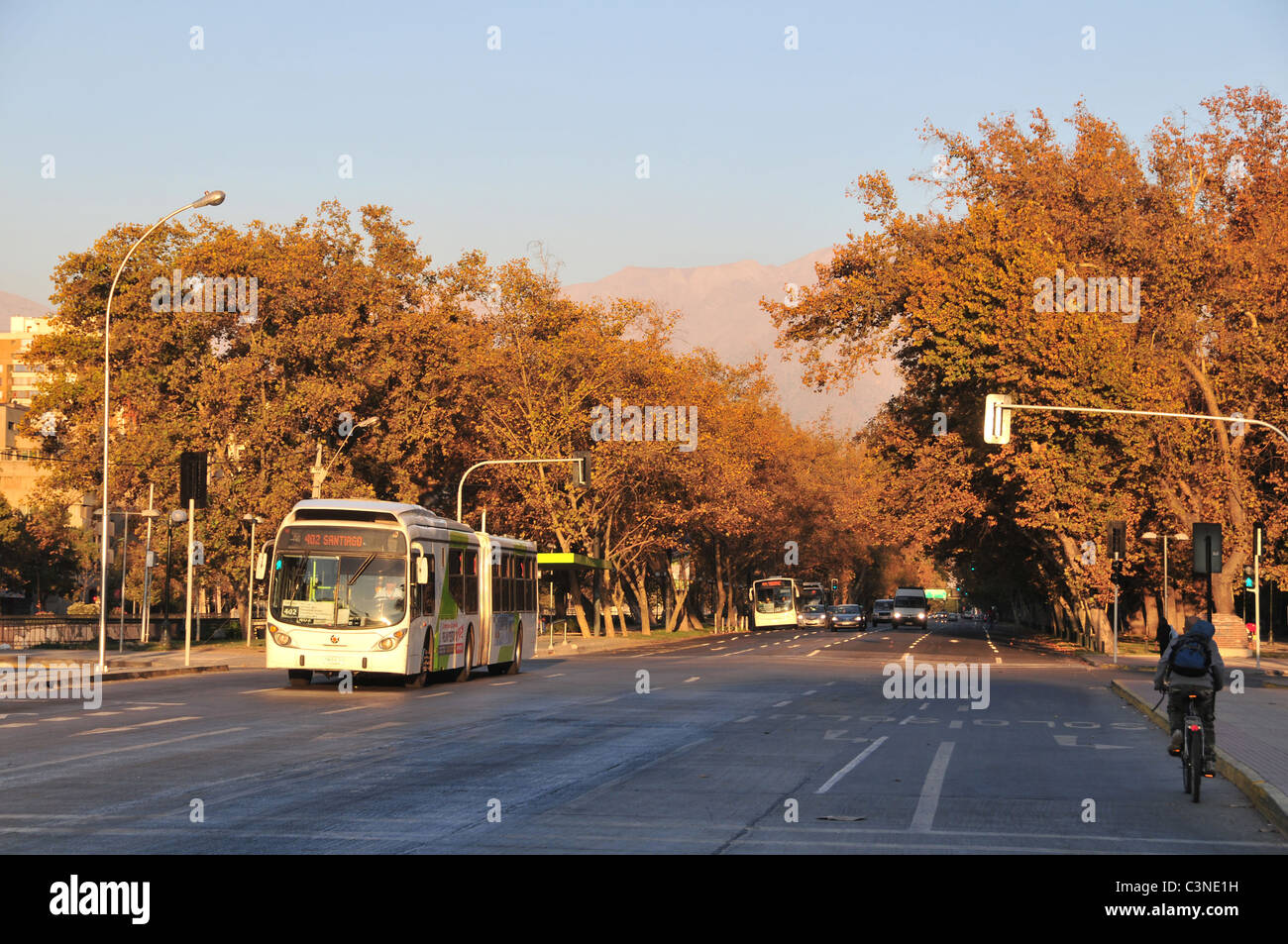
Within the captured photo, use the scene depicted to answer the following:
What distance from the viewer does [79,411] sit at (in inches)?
2250

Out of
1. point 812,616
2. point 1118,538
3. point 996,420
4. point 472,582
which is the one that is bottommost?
point 812,616

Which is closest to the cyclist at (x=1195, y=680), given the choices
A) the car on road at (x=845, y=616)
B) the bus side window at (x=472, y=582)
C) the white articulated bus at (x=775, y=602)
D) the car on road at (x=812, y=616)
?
the bus side window at (x=472, y=582)

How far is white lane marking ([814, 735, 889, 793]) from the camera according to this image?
13.9m

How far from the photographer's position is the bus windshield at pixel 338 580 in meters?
26.7

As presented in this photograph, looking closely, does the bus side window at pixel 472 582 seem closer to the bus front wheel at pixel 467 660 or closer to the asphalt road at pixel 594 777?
the bus front wheel at pixel 467 660

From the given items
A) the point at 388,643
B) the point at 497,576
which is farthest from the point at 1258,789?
the point at 497,576

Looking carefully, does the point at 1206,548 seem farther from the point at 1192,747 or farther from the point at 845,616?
the point at 845,616

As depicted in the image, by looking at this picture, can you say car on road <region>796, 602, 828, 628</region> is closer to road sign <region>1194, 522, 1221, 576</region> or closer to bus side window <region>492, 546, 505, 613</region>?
bus side window <region>492, 546, 505, 613</region>

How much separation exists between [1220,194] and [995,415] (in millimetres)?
23364

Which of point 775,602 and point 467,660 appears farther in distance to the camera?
point 775,602

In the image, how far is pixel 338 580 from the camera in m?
26.8

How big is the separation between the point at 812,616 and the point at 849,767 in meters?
84.9

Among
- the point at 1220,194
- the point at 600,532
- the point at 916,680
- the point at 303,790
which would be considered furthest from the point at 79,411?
the point at 303,790

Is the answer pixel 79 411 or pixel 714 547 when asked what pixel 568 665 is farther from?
pixel 714 547
